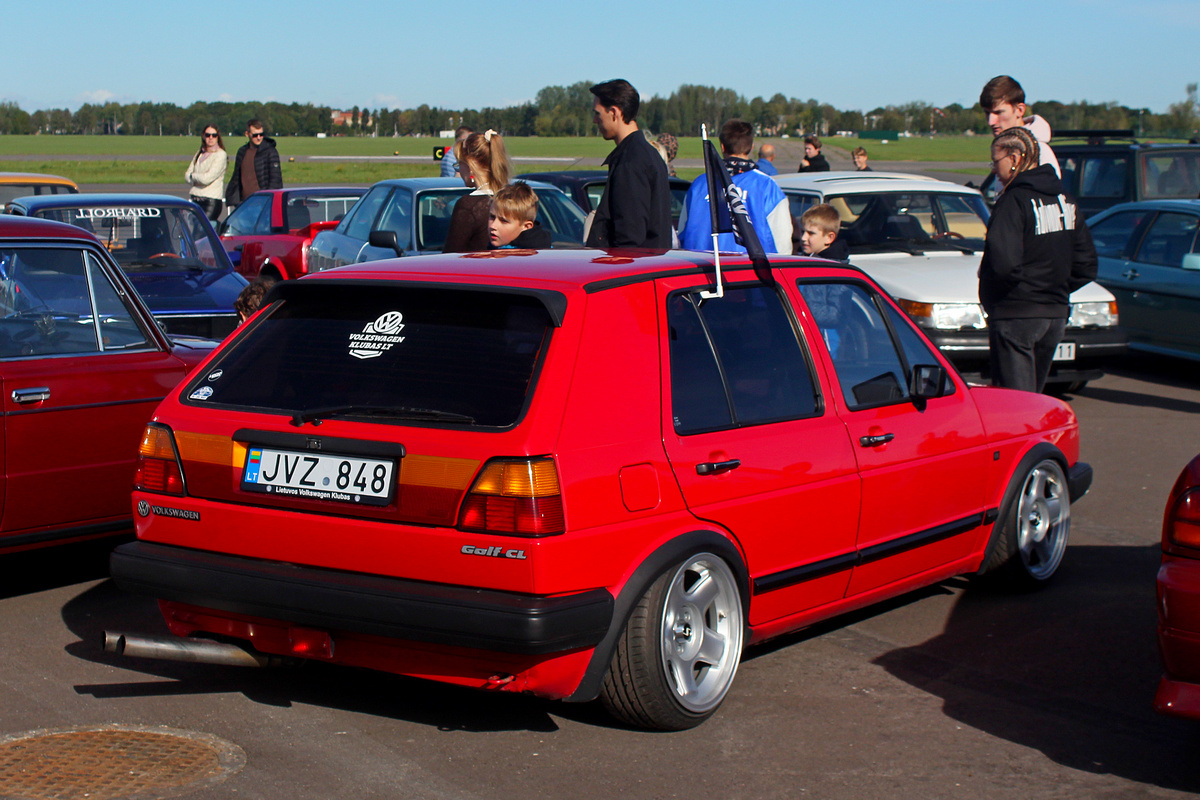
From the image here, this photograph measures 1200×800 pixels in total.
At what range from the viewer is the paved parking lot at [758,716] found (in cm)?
378

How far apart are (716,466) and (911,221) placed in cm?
815

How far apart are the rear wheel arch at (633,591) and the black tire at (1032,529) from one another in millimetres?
2027

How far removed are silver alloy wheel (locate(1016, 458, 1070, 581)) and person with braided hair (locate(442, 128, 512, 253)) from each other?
10.5 ft

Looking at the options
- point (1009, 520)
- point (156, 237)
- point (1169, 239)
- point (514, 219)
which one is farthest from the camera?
point (1169, 239)

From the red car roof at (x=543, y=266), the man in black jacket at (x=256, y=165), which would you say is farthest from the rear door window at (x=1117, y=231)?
the man in black jacket at (x=256, y=165)

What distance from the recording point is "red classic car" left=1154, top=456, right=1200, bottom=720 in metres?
3.63

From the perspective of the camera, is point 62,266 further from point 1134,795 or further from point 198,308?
point 1134,795

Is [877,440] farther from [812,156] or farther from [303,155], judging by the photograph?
[303,155]

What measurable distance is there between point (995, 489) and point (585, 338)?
237 cm

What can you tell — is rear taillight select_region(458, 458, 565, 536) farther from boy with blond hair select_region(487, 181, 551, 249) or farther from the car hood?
the car hood

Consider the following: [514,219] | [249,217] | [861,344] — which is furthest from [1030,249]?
[249,217]

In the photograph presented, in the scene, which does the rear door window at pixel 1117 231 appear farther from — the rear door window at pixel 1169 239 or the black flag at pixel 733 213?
the black flag at pixel 733 213

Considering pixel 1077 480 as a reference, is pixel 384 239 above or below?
above

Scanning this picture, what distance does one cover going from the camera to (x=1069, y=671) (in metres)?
4.79
